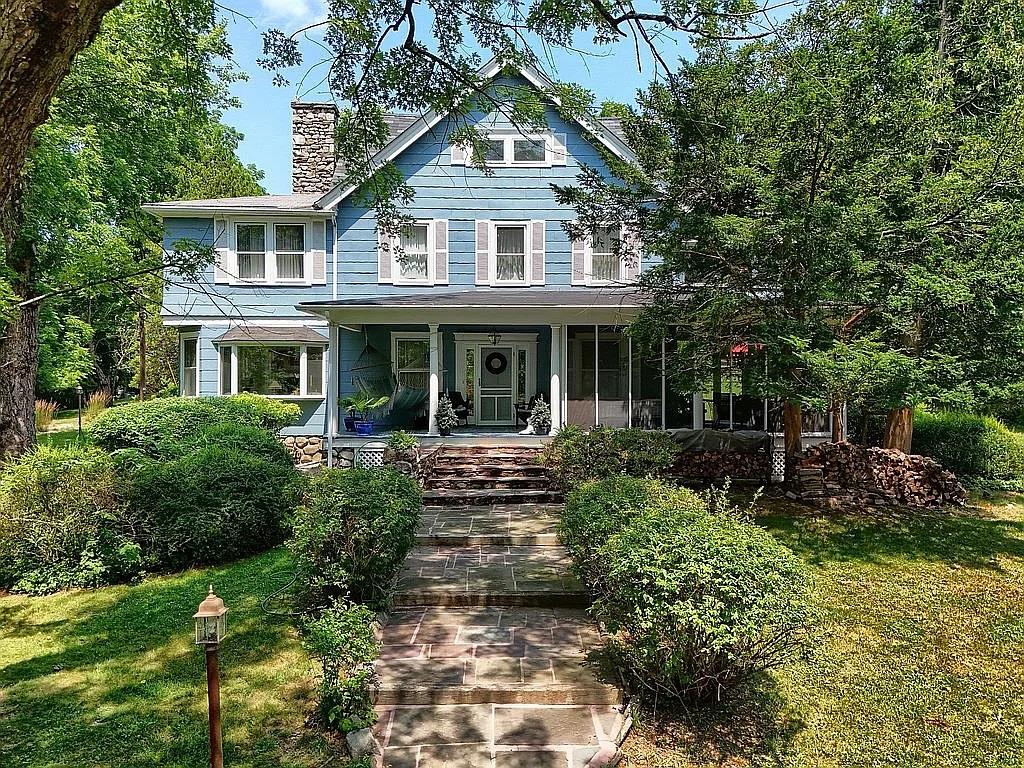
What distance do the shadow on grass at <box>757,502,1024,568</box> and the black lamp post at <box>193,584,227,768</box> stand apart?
6957mm

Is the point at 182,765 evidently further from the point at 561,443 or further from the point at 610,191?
the point at 610,191

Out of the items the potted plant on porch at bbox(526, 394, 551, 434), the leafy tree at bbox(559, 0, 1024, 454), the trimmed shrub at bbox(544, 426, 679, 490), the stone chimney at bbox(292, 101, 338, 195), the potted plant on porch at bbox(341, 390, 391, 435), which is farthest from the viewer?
the stone chimney at bbox(292, 101, 338, 195)

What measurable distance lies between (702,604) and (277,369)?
13.8 metres

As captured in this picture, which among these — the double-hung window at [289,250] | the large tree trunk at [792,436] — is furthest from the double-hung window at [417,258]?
the large tree trunk at [792,436]

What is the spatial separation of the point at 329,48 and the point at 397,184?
1.77m

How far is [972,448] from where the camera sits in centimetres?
1212

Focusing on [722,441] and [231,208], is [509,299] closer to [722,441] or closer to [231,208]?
[722,441]

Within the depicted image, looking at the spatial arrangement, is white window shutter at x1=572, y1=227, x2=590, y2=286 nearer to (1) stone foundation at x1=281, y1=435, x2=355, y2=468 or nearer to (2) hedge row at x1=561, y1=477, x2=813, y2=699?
(1) stone foundation at x1=281, y1=435, x2=355, y2=468

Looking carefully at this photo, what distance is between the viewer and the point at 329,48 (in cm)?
608

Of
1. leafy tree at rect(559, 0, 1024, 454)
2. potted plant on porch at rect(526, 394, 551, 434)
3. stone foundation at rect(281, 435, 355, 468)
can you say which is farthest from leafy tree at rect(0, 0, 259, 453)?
potted plant on porch at rect(526, 394, 551, 434)

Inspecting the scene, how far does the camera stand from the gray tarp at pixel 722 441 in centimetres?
1241

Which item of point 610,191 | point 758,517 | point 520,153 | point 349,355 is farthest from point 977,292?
point 349,355

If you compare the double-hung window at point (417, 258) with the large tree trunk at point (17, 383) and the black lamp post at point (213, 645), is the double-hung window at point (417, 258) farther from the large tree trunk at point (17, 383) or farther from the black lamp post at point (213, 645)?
the black lamp post at point (213, 645)

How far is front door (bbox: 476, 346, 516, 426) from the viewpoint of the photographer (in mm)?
15773
